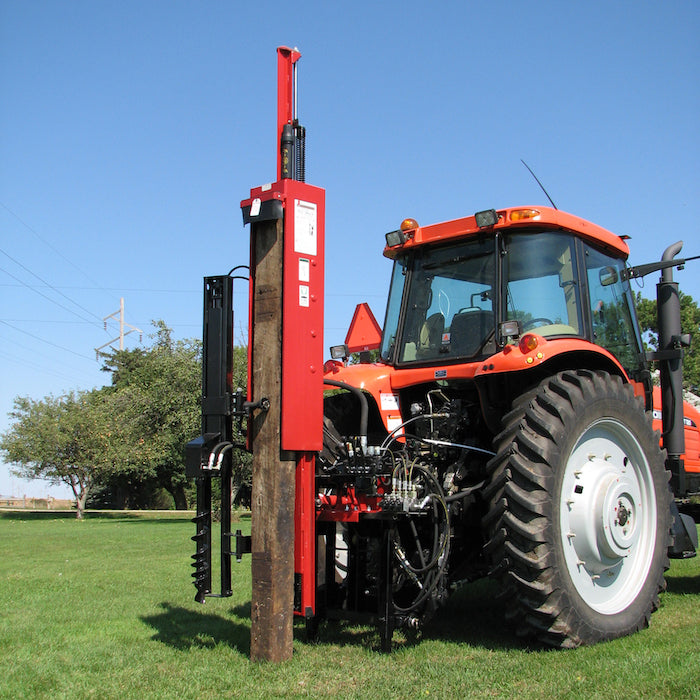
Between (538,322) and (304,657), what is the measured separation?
295 cm

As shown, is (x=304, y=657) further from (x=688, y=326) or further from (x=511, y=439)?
(x=688, y=326)

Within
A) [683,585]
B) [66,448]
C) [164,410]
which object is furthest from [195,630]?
[66,448]

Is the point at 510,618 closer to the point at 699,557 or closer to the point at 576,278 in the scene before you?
the point at 576,278

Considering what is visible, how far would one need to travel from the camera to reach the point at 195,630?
591 cm

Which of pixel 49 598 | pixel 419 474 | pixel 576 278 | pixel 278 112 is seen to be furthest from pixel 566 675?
pixel 49 598

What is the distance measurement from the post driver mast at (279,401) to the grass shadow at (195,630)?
512mm

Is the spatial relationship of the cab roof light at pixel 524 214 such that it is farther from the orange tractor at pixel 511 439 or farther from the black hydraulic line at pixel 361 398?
the black hydraulic line at pixel 361 398

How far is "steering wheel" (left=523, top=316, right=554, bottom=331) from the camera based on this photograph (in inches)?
233

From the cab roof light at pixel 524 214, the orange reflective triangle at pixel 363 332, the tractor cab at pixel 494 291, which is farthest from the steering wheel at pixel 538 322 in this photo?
the orange reflective triangle at pixel 363 332

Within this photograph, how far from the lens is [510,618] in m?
4.99

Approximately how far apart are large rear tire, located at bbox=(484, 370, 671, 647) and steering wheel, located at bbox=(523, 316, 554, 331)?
21.2 inches

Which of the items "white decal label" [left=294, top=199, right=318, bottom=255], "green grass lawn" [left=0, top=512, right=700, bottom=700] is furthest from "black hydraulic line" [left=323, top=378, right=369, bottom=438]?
"green grass lawn" [left=0, top=512, right=700, bottom=700]

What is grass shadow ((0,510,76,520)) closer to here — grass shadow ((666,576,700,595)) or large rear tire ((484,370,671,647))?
grass shadow ((666,576,700,595))

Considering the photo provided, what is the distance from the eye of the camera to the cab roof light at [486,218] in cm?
590
